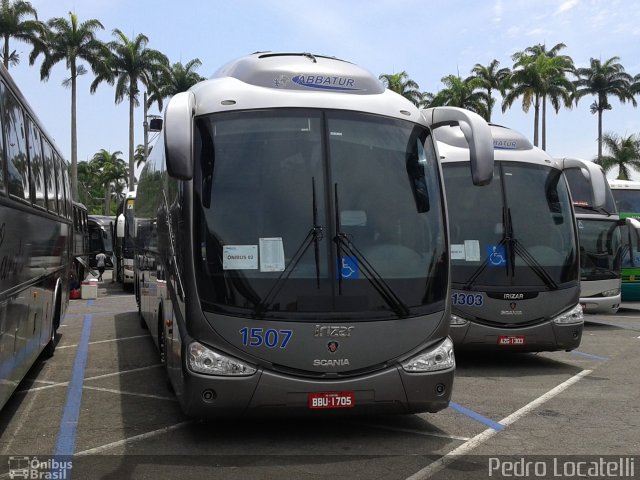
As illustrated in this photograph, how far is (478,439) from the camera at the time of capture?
21.7ft

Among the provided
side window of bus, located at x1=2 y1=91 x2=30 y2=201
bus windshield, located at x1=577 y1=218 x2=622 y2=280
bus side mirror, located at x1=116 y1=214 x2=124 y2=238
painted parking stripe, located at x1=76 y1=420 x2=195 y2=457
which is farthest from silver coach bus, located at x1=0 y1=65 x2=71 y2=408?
bus side mirror, located at x1=116 y1=214 x2=124 y2=238

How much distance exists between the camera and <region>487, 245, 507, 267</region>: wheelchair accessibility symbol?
10409 mm

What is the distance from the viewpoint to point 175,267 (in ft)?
23.0

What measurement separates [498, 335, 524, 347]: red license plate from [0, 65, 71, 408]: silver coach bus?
5.84 meters

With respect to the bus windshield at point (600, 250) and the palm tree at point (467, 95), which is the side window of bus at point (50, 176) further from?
the palm tree at point (467, 95)

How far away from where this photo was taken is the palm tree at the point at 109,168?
92.2 m

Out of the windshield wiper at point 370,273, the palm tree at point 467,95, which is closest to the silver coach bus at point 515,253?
the windshield wiper at point 370,273

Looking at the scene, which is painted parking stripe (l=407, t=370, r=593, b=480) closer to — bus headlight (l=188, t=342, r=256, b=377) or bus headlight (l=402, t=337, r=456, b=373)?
bus headlight (l=402, t=337, r=456, b=373)

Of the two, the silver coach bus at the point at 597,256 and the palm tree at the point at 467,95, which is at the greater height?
the palm tree at the point at 467,95

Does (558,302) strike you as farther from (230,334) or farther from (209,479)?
(209,479)

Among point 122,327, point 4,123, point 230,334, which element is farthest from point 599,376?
point 122,327

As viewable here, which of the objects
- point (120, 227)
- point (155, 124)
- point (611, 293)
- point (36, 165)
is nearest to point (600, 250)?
point (611, 293)

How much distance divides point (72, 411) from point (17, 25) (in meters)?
44.0

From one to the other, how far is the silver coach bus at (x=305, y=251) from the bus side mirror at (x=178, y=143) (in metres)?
0.01
